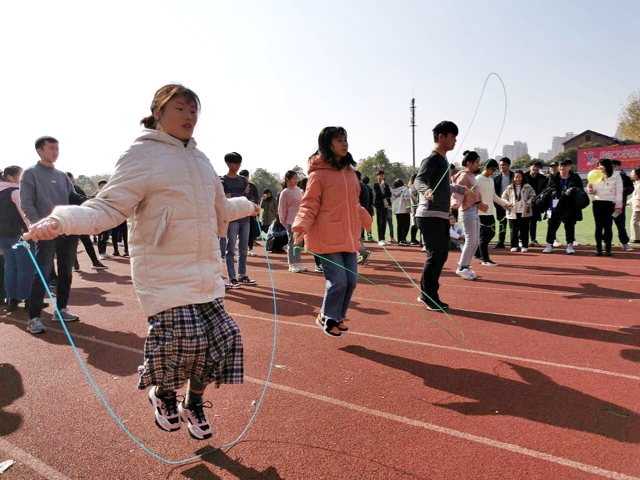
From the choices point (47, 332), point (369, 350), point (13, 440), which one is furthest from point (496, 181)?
point (13, 440)

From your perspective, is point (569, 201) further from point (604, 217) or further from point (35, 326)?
point (35, 326)

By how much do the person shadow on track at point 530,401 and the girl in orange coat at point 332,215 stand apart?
843 millimetres

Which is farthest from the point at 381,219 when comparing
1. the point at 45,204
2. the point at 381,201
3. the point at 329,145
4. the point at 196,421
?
the point at 196,421

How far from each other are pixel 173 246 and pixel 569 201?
1057 cm

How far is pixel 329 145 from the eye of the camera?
436 centimetres

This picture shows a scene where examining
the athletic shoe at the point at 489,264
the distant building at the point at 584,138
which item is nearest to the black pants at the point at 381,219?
the athletic shoe at the point at 489,264

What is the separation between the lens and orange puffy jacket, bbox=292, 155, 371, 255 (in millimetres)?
4359

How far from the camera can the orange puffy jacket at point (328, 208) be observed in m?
4.36

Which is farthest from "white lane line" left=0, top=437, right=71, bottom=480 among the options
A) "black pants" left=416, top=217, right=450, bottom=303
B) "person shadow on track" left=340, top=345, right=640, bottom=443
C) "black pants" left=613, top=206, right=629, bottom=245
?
"black pants" left=613, top=206, right=629, bottom=245

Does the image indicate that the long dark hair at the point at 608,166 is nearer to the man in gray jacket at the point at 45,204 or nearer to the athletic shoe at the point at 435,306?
the athletic shoe at the point at 435,306

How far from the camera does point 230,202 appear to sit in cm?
301

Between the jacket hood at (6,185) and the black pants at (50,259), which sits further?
the jacket hood at (6,185)

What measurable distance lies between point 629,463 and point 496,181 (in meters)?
10.1

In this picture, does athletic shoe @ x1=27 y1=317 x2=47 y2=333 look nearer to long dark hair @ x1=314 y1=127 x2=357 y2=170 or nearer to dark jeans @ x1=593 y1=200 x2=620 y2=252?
long dark hair @ x1=314 y1=127 x2=357 y2=170
